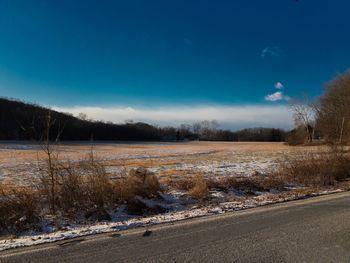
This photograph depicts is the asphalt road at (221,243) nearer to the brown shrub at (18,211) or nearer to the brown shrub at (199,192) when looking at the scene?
the brown shrub at (18,211)

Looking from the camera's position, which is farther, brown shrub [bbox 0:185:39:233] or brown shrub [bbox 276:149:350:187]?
brown shrub [bbox 276:149:350:187]

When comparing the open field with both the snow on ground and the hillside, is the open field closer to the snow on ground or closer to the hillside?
the snow on ground

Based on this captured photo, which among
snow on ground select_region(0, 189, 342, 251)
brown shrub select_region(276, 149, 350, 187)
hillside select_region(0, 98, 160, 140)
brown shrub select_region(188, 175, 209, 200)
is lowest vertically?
snow on ground select_region(0, 189, 342, 251)

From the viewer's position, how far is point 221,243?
19.4 ft

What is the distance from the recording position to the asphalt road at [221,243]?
17.3ft

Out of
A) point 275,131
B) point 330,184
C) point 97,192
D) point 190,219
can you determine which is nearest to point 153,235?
point 190,219

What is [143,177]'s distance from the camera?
11016 millimetres

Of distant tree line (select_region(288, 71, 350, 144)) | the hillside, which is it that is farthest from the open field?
the hillside

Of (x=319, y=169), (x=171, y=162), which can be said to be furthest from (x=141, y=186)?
(x=171, y=162)

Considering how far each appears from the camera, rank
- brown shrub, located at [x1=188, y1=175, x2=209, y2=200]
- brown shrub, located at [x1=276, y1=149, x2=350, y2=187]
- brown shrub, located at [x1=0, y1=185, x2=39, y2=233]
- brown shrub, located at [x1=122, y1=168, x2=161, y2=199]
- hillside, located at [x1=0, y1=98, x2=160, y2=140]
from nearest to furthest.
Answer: brown shrub, located at [x1=0, y1=185, x2=39, y2=233]
brown shrub, located at [x1=122, y1=168, x2=161, y2=199]
brown shrub, located at [x1=188, y1=175, x2=209, y2=200]
brown shrub, located at [x1=276, y1=149, x2=350, y2=187]
hillside, located at [x1=0, y1=98, x2=160, y2=140]

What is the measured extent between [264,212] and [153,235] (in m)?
3.08

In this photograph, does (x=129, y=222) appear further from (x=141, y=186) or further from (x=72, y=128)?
(x=72, y=128)

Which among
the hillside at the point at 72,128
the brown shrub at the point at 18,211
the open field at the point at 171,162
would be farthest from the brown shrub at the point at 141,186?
the hillside at the point at 72,128

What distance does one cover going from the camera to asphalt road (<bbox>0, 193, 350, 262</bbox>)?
527 cm
